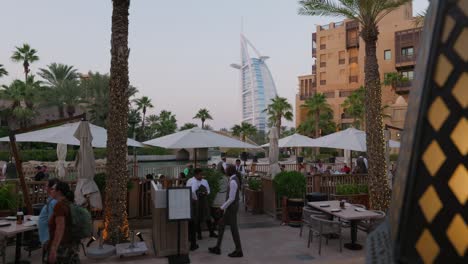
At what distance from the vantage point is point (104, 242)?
800cm

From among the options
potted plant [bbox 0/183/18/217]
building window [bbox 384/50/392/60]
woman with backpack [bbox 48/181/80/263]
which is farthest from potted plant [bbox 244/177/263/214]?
building window [bbox 384/50/392/60]

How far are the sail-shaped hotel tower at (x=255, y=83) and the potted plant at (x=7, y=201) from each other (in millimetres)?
175894

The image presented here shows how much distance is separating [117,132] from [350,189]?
292 inches

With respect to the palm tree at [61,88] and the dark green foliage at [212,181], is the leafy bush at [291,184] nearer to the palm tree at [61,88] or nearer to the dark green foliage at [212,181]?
the dark green foliage at [212,181]

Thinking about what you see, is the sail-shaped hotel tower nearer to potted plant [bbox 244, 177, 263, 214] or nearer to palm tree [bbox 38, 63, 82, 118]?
palm tree [bbox 38, 63, 82, 118]

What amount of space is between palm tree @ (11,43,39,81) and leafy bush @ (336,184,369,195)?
42171 mm

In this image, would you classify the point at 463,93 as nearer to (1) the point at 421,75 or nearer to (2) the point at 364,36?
(1) the point at 421,75

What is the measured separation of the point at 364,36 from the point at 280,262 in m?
7.55

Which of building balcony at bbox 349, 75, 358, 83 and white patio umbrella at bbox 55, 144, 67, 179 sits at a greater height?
building balcony at bbox 349, 75, 358, 83

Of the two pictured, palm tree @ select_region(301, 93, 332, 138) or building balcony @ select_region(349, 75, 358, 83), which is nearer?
palm tree @ select_region(301, 93, 332, 138)

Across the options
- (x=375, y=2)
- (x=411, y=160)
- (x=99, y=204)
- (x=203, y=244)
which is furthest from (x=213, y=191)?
(x=411, y=160)

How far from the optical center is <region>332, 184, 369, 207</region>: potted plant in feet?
36.9

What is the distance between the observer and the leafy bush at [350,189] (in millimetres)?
11540

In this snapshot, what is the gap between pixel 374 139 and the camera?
1077 cm
